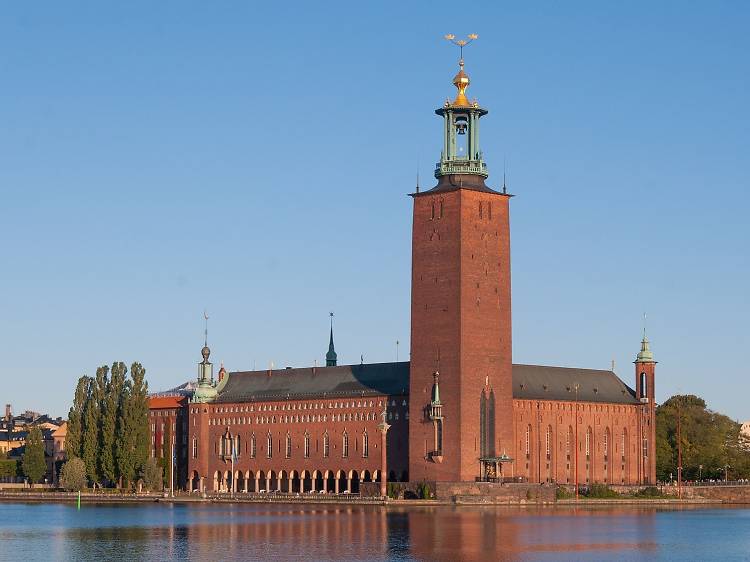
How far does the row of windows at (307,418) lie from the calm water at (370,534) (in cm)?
1903

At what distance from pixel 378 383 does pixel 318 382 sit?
818 cm

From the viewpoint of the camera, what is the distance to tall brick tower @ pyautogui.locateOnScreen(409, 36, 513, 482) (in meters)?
121

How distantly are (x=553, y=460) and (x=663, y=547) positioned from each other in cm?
5497

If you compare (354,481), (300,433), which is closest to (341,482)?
(354,481)

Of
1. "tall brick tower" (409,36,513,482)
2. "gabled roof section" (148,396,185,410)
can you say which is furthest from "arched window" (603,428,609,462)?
"gabled roof section" (148,396,185,410)

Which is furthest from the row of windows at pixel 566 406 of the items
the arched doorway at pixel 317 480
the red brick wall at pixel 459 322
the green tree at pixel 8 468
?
the green tree at pixel 8 468

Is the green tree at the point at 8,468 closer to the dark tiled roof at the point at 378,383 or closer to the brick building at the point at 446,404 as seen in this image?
the brick building at the point at 446,404

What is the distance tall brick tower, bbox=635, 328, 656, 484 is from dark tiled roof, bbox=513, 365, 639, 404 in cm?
113

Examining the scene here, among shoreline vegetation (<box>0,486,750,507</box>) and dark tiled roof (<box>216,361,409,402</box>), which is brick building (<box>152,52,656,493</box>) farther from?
shoreline vegetation (<box>0,486,750,507</box>)

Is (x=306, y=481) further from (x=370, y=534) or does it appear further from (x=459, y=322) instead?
(x=370, y=534)

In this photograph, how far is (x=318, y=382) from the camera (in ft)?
468

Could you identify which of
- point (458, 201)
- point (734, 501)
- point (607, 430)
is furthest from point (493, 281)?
point (734, 501)

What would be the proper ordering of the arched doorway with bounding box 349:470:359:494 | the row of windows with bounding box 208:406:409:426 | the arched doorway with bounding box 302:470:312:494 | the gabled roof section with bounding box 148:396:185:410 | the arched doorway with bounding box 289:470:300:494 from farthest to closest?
the gabled roof section with bounding box 148:396:185:410, the arched doorway with bounding box 289:470:300:494, the arched doorway with bounding box 302:470:312:494, the arched doorway with bounding box 349:470:359:494, the row of windows with bounding box 208:406:409:426

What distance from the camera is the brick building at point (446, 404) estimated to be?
400 ft
